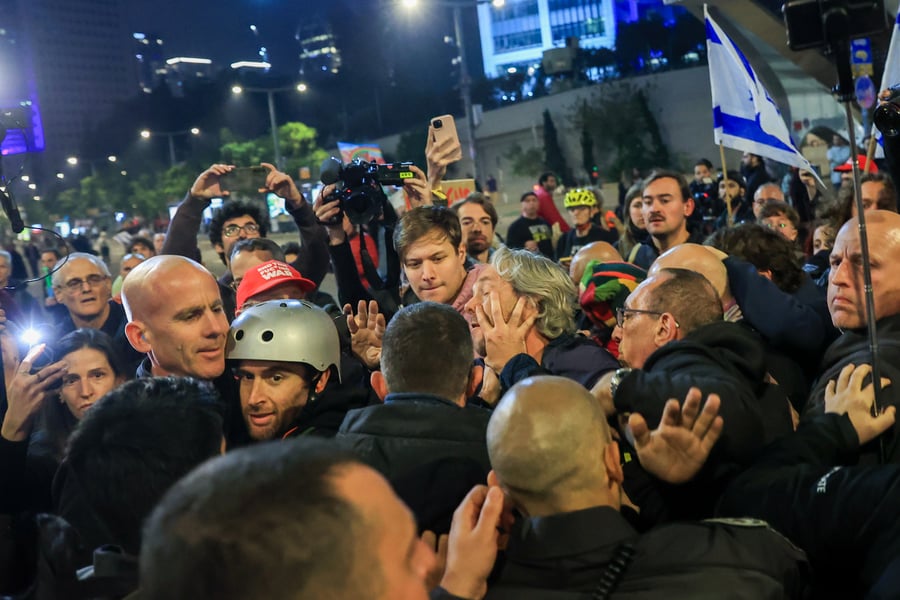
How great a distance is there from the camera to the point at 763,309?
3.88 metres

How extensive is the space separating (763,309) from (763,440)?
1049 millimetres

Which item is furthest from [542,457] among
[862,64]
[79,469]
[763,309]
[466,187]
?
[862,64]

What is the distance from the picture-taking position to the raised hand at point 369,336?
4.62 m

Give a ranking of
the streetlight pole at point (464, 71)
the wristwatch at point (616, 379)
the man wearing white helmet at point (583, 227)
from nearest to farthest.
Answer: the wristwatch at point (616, 379) < the man wearing white helmet at point (583, 227) < the streetlight pole at point (464, 71)

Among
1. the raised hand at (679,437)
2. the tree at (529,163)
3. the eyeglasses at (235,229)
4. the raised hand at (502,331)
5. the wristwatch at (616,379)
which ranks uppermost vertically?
the tree at (529,163)

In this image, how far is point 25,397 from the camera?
11.4 feet

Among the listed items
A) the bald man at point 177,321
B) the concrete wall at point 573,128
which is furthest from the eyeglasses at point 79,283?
the concrete wall at point 573,128

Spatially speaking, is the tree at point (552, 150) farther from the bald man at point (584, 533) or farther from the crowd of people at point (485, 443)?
the bald man at point (584, 533)

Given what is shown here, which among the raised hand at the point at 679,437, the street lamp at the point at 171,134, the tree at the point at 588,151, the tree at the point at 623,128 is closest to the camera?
the raised hand at the point at 679,437

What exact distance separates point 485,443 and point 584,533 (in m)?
0.68

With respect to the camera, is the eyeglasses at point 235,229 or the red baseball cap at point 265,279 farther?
the eyeglasses at point 235,229

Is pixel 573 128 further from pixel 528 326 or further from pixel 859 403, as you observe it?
pixel 859 403

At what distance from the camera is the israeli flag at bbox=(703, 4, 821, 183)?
23.9ft

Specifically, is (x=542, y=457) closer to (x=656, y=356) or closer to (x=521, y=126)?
(x=656, y=356)
